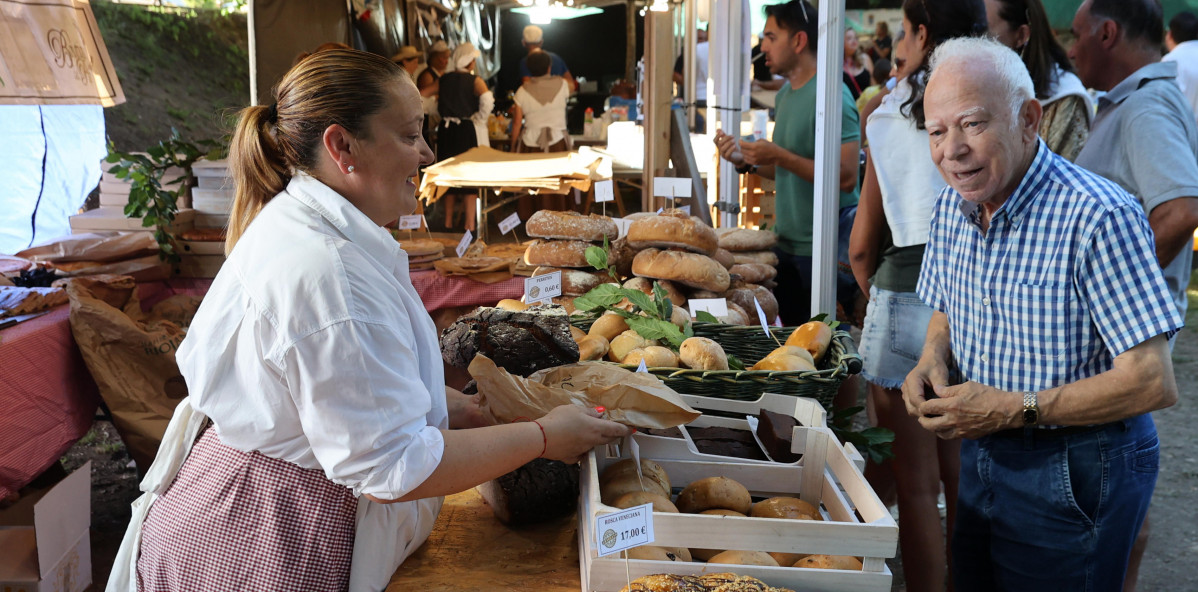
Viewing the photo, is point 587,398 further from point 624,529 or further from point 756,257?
point 756,257

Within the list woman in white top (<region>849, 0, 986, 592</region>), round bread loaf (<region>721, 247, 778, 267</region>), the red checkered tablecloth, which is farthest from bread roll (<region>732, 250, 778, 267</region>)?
the red checkered tablecloth

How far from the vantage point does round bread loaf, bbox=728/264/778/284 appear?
127 inches

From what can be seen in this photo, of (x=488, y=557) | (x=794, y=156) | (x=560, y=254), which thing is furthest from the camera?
(x=794, y=156)

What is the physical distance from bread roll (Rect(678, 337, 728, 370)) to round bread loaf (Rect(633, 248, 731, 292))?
2.58 ft

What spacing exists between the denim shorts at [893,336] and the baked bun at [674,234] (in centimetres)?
68

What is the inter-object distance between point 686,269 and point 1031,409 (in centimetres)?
140

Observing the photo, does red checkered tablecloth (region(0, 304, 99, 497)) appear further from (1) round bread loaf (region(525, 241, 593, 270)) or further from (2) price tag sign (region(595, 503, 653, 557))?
(2) price tag sign (region(595, 503, 653, 557))

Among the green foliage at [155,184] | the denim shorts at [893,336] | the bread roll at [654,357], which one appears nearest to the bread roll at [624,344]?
the bread roll at [654,357]

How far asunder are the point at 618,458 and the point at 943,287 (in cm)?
91

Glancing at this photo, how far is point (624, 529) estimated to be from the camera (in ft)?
3.58

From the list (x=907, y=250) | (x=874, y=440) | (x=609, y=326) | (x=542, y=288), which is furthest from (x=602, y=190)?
(x=874, y=440)

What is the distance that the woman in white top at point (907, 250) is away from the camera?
221 cm

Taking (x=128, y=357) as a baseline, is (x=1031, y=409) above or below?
above

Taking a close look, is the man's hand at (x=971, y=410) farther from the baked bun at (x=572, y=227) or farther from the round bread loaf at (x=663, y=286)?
the baked bun at (x=572, y=227)
